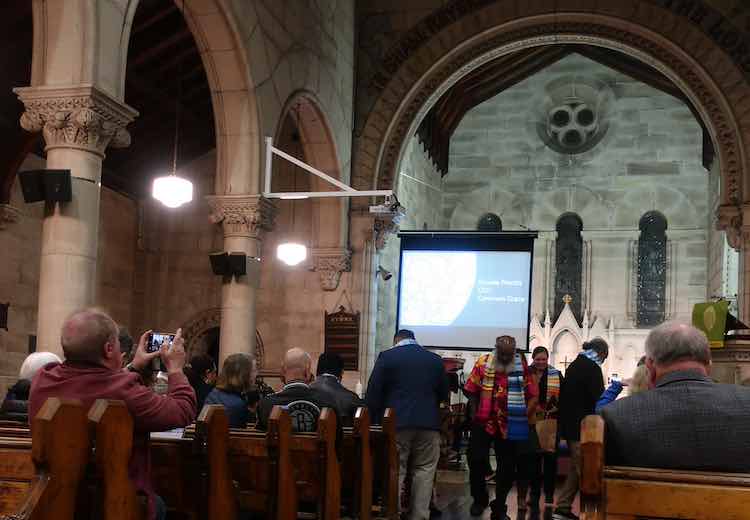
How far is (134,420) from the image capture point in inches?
129

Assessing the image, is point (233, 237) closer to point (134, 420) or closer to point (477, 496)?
point (477, 496)

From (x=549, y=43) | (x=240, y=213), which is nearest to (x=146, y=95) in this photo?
(x=240, y=213)

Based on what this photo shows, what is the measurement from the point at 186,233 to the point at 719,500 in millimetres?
13668

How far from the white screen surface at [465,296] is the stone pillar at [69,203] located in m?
6.76

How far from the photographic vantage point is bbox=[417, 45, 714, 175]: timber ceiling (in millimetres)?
19953

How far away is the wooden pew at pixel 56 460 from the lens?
260 centimetres

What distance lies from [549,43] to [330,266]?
467cm

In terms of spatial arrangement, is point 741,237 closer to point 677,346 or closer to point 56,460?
point 677,346

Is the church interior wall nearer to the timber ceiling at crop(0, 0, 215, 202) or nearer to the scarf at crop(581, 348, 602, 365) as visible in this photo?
the timber ceiling at crop(0, 0, 215, 202)

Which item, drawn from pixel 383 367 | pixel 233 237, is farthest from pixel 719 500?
pixel 233 237

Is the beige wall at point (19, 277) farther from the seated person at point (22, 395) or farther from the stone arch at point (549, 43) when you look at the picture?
the seated person at point (22, 395)

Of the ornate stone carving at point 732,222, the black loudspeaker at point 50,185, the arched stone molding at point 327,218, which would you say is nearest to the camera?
the black loudspeaker at point 50,185

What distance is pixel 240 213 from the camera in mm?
10172

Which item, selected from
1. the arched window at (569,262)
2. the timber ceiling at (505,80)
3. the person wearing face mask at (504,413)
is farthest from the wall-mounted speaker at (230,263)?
the arched window at (569,262)
